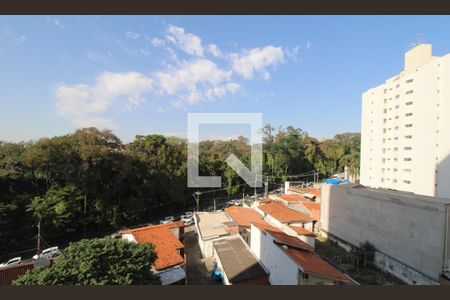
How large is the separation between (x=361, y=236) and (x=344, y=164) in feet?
69.6

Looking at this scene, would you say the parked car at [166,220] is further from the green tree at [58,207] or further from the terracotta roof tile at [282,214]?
the terracotta roof tile at [282,214]

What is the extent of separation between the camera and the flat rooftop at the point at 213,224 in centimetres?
861

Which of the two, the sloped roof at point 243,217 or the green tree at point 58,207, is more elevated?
the green tree at point 58,207

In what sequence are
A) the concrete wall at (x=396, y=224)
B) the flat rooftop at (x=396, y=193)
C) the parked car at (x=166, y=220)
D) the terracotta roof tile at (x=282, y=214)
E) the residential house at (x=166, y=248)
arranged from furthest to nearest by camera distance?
the parked car at (x=166, y=220), the terracotta roof tile at (x=282, y=214), the flat rooftop at (x=396, y=193), the concrete wall at (x=396, y=224), the residential house at (x=166, y=248)

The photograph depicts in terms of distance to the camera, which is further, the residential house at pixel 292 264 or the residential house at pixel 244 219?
the residential house at pixel 244 219

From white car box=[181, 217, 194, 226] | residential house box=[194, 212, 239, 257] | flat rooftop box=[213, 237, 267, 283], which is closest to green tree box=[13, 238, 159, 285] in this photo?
flat rooftop box=[213, 237, 267, 283]

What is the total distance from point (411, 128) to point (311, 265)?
13811 millimetres

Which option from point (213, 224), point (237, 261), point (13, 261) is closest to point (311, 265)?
point (237, 261)

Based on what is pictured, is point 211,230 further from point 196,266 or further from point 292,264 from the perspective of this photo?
point 292,264

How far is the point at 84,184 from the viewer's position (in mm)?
10055

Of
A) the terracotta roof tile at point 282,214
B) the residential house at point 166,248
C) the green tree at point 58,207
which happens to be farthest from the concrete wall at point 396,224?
the green tree at point 58,207

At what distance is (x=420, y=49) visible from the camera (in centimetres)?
1423

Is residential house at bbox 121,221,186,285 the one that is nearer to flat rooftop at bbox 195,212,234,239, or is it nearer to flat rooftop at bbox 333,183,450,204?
flat rooftop at bbox 195,212,234,239

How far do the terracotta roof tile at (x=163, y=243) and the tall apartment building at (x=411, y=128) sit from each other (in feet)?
43.0
